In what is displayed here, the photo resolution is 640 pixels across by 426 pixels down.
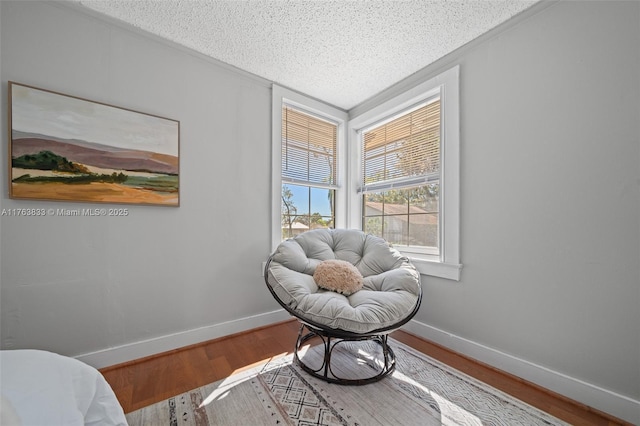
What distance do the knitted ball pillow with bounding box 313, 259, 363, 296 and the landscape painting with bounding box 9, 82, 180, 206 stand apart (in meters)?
1.29

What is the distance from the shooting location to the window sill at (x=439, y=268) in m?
2.07

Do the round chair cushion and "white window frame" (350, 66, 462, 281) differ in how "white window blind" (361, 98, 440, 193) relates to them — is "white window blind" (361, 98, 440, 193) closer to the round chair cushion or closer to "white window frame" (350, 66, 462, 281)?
"white window frame" (350, 66, 462, 281)

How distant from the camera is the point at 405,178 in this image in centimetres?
262

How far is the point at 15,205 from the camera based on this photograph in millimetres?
1552

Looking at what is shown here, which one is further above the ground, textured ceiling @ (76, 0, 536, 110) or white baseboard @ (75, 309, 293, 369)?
textured ceiling @ (76, 0, 536, 110)

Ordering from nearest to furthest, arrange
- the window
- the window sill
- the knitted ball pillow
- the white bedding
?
1. the white bedding
2. the knitted ball pillow
3. the window sill
4. the window

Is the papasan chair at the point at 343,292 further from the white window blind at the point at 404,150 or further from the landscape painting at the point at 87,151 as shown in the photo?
the landscape painting at the point at 87,151

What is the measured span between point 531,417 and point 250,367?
167cm

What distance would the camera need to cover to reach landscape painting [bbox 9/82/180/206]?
1.56 metres

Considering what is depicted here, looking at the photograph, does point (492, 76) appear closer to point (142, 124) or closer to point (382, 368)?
point (382, 368)

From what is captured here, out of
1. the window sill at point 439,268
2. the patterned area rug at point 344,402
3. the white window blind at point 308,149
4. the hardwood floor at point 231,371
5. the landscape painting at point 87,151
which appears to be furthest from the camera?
the white window blind at point 308,149

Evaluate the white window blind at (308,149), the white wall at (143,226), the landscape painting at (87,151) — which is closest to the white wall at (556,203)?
the white window blind at (308,149)

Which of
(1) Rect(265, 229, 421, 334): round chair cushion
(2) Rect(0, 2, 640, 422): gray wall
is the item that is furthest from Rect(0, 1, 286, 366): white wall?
(1) Rect(265, 229, 421, 334): round chair cushion

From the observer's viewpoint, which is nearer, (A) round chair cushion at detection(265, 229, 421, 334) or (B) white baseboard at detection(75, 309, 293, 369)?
(A) round chair cushion at detection(265, 229, 421, 334)
